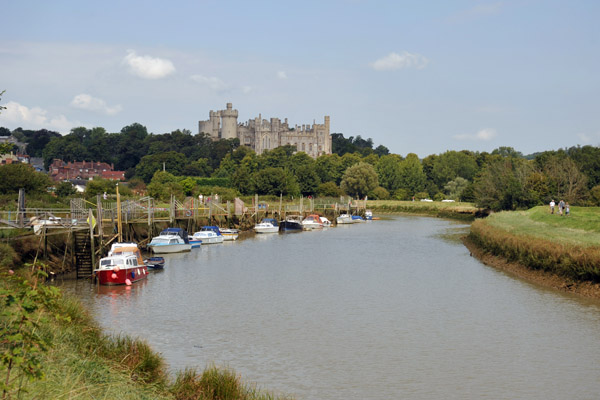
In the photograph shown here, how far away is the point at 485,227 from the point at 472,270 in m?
14.4

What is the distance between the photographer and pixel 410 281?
42.5 meters

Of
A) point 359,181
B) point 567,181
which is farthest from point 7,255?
point 359,181

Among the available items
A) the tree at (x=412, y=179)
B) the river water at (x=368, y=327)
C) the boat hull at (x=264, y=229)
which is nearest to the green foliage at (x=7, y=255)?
the river water at (x=368, y=327)

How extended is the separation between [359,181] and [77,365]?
141 metres

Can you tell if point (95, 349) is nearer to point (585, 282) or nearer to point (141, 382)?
point (141, 382)

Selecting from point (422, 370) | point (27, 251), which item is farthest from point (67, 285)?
point (422, 370)

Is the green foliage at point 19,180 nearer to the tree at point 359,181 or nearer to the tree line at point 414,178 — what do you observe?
the tree line at point 414,178

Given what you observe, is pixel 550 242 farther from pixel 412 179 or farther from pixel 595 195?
pixel 412 179

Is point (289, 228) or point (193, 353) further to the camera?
point (289, 228)

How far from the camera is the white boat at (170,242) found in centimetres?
5572

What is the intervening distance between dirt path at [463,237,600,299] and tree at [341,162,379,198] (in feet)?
337

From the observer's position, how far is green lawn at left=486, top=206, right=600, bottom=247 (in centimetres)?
4138

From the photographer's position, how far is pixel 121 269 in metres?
38.4

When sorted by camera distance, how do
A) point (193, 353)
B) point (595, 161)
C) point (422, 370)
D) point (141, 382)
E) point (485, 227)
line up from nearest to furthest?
point (141, 382), point (422, 370), point (193, 353), point (485, 227), point (595, 161)
